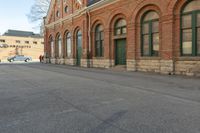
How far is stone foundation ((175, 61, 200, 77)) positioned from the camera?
1368 centimetres

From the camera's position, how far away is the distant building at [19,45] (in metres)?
66.6

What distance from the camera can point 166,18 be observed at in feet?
49.8

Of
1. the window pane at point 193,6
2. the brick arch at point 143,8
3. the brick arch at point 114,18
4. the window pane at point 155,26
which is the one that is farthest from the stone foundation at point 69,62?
the window pane at point 193,6

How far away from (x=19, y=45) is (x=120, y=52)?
186 ft

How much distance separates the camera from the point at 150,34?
55.5 ft

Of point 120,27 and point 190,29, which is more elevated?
point 120,27

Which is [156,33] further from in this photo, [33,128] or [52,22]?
[52,22]

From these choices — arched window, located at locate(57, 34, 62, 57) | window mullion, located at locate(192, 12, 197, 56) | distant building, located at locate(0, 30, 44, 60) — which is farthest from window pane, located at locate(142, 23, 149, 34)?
distant building, located at locate(0, 30, 44, 60)

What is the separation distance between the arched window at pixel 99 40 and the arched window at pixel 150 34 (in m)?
5.96

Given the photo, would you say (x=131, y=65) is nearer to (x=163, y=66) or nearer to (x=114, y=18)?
(x=163, y=66)

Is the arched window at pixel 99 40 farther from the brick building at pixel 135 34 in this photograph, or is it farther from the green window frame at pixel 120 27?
the green window frame at pixel 120 27

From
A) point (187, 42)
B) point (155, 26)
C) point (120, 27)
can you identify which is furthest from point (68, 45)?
point (187, 42)

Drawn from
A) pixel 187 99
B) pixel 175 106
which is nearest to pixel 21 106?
pixel 175 106

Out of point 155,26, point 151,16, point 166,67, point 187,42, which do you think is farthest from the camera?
point 151,16
